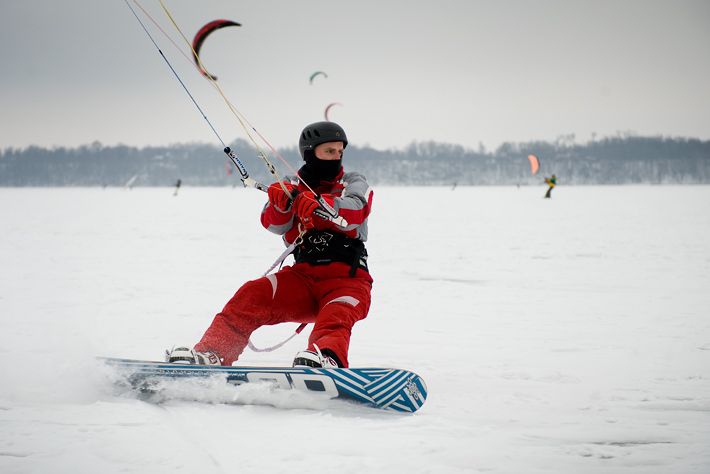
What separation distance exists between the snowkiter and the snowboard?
0.69ft

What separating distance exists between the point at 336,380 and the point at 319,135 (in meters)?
1.55

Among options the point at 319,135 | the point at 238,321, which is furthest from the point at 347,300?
the point at 319,135

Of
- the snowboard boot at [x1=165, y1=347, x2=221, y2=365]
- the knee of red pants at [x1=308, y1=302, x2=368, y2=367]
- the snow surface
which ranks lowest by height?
the snow surface

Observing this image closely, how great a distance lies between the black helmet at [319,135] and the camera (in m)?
3.84

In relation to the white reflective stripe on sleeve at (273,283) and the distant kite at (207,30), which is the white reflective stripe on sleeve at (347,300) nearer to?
the white reflective stripe on sleeve at (273,283)

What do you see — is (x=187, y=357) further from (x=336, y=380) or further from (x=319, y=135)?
(x=319, y=135)

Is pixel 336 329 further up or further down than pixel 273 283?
further down

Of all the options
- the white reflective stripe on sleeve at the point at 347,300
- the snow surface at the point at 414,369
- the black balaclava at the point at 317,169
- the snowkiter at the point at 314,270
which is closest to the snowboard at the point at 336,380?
the snow surface at the point at 414,369

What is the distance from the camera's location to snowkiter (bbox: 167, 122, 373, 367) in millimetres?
3426

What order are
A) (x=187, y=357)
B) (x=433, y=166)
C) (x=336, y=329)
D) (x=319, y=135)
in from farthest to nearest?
(x=433, y=166) < (x=319, y=135) < (x=336, y=329) < (x=187, y=357)

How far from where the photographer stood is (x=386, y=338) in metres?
4.94

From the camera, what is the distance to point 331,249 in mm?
3785

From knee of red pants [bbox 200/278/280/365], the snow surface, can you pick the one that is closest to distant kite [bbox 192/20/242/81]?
the snow surface

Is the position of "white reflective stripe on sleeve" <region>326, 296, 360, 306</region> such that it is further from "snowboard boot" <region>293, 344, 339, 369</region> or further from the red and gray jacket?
"snowboard boot" <region>293, 344, 339, 369</region>
